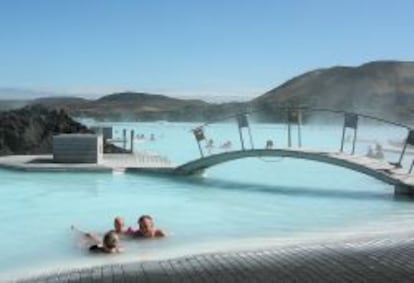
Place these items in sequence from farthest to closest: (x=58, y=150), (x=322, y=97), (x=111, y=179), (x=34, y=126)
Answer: (x=322, y=97)
(x=34, y=126)
(x=58, y=150)
(x=111, y=179)

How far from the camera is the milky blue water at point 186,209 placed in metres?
Result: 8.62

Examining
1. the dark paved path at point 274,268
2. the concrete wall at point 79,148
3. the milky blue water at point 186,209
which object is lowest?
the milky blue water at point 186,209

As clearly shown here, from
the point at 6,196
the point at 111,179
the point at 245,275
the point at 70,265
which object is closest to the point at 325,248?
the point at 245,275

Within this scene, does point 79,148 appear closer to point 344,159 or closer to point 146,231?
point 344,159

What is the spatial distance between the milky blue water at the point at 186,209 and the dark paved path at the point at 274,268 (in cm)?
113

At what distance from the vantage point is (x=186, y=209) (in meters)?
12.1

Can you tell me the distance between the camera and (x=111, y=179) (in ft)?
51.6

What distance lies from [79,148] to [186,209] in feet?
19.1

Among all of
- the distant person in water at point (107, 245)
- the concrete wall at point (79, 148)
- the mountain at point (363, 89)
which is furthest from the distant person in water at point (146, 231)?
the mountain at point (363, 89)

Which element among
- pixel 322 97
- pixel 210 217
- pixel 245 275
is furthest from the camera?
pixel 322 97

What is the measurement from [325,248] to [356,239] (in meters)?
1.07

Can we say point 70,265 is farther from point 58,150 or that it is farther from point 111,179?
point 58,150

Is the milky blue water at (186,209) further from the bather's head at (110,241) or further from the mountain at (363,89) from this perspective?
the mountain at (363,89)

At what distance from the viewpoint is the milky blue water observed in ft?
28.3
